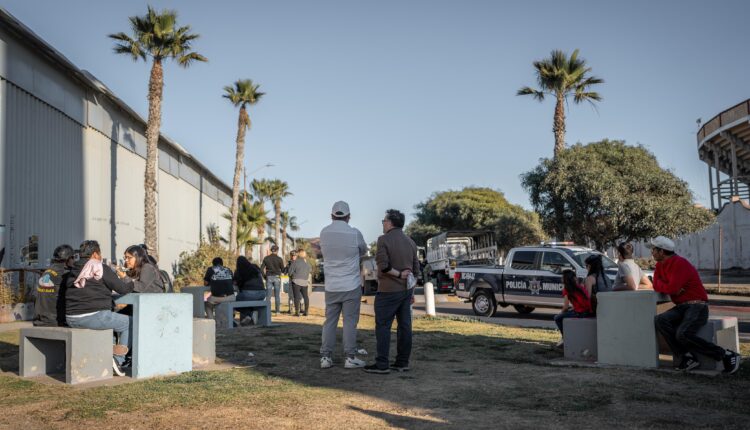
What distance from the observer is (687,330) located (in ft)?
25.9

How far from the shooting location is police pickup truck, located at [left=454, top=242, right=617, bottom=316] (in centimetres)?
1769

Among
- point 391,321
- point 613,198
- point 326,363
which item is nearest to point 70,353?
point 326,363

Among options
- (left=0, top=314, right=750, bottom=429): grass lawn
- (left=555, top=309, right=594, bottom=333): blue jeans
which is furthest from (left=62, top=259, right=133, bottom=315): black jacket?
(left=555, top=309, right=594, bottom=333): blue jeans

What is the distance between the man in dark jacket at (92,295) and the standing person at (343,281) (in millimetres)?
2343

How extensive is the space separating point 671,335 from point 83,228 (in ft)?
69.6

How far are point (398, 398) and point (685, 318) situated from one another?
11.7 ft

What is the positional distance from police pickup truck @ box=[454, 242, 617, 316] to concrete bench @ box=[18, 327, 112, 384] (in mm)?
12027

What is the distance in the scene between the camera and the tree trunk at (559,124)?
34.0 m

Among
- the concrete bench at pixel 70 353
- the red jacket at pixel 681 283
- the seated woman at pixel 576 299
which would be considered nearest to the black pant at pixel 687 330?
the red jacket at pixel 681 283

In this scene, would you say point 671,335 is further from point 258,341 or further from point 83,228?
point 83,228

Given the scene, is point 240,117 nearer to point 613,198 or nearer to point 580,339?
point 613,198

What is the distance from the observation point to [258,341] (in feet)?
37.8

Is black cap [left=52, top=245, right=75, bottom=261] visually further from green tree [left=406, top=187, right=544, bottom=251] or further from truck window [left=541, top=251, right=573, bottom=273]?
green tree [left=406, top=187, right=544, bottom=251]

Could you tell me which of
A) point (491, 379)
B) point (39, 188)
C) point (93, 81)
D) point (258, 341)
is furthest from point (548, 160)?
point (491, 379)
